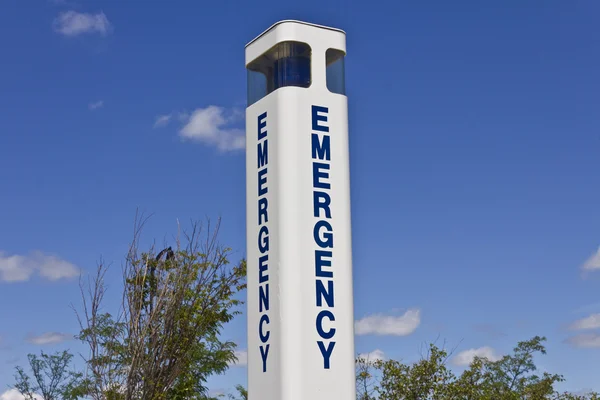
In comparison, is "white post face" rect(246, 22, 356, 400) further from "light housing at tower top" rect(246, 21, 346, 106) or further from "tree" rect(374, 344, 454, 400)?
"tree" rect(374, 344, 454, 400)

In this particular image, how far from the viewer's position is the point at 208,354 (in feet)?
75.4

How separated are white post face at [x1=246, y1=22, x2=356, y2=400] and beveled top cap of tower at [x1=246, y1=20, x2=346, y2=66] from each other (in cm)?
1

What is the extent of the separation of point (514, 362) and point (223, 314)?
23406 millimetres

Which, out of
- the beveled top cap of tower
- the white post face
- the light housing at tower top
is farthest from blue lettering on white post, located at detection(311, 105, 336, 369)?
the beveled top cap of tower

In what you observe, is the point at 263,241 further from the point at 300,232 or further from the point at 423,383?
the point at 423,383

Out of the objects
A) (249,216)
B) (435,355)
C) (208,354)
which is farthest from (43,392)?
(249,216)

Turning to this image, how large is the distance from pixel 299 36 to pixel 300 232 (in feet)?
7.97

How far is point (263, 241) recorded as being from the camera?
10273 millimetres

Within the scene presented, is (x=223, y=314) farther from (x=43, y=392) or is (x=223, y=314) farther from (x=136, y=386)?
(x=43, y=392)

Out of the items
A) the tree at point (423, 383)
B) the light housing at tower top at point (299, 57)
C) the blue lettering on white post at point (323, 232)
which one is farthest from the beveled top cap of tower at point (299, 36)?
the tree at point (423, 383)

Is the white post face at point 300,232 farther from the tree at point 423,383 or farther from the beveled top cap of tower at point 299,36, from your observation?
the tree at point 423,383

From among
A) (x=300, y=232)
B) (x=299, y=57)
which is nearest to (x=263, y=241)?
(x=300, y=232)

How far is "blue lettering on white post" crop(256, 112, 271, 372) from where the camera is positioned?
10031 mm

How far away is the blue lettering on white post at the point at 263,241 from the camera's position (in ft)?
32.9
